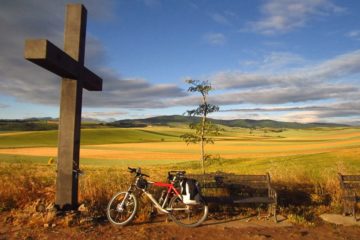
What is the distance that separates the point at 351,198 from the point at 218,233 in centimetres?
318

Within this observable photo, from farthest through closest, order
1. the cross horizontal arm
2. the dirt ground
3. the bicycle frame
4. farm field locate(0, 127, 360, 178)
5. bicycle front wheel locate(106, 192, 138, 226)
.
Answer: farm field locate(0, 127, 360, 178), the bicycle frame, bicycle front wheel locate(106, 192, 138, 226), the dirt ground, the cross horizontal arm

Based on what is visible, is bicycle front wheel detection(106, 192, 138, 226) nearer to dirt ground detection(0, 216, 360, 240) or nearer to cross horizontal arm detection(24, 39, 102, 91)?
dirt ground detection(0, 216, 360, 240)

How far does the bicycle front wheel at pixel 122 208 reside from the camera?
740 cm

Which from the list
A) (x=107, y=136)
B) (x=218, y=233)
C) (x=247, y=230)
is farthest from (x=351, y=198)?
(x=107, y=136)

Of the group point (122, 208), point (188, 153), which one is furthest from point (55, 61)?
point (188, 153)

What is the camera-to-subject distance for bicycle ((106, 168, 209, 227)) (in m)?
7.45

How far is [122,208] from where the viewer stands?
747 cm

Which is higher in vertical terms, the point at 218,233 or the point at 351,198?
the point at 351,198

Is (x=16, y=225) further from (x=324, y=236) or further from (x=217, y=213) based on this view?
(x=324, y=236)

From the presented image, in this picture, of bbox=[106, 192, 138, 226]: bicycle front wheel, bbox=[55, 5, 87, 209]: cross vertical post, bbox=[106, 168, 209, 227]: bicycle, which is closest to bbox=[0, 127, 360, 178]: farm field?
bbox=[55, 5, 87, 209]: cross vertical post

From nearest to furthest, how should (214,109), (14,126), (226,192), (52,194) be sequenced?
(52,194), (226,192), (214,109), (14,126)

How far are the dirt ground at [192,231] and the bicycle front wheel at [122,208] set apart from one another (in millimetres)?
233

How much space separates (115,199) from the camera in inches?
306

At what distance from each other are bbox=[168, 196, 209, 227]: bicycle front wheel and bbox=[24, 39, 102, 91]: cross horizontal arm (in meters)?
3.04
